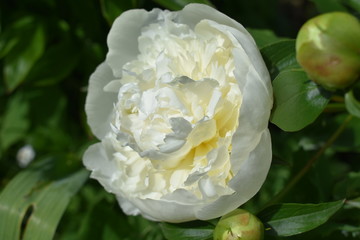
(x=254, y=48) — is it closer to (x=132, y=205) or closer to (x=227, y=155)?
(x=227, y=155)

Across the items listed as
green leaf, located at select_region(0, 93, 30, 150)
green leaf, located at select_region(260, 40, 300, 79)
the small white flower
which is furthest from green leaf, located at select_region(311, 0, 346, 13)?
the small white flower

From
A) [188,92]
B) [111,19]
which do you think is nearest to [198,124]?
[188,92]

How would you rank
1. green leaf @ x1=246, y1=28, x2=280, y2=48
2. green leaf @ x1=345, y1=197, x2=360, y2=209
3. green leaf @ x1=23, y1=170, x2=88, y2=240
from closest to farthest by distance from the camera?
green leaf @ x1=345, y1=197, x2=360, y2=209 → green leaf @ x1=246, y1=28, x2=280, y2=48 → green leaf @ x1=23, y1=170, x2=88, y2=240

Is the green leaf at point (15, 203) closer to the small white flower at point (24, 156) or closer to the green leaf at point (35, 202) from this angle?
the green leaf at point (35, 202)

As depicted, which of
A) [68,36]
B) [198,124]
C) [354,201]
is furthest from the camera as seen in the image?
[68,36]

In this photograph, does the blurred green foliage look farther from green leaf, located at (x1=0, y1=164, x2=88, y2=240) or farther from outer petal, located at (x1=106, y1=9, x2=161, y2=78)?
outer petal, located at (x1=106, y1=9, x2=161, y2=78)

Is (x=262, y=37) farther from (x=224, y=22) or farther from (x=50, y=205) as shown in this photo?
(x=50, y=205)
